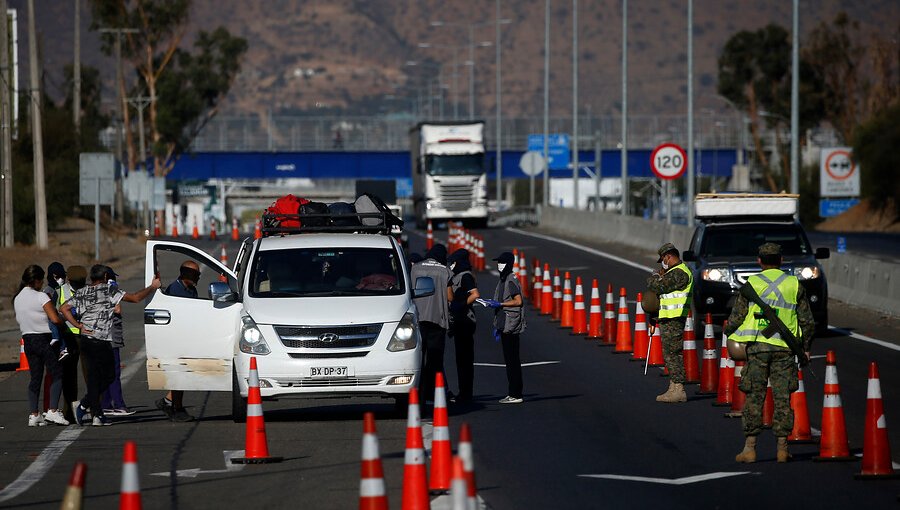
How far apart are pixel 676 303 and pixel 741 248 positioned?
8197 mm

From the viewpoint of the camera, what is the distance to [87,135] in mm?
82875

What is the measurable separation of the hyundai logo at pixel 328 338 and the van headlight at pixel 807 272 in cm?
1073

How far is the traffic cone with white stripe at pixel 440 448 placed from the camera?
10.7 meters

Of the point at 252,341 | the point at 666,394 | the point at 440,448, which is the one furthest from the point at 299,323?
the point at 440,448

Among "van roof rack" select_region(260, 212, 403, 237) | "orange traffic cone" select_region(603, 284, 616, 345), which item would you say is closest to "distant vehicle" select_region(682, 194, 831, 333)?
"orange traffic cone" select_region(603, 284, 616, 345)

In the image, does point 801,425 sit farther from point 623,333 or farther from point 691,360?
point 623,333

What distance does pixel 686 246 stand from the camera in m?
41.7

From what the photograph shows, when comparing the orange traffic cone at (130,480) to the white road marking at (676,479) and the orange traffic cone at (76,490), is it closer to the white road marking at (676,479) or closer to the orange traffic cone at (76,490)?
the orange traffic cone at (76,490)

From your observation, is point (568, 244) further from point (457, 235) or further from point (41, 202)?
point (41, 202)

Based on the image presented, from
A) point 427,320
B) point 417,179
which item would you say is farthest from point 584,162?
point 427,320

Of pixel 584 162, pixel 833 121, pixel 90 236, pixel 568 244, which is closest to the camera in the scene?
pixel 568 244

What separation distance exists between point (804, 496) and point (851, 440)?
2.92 meters

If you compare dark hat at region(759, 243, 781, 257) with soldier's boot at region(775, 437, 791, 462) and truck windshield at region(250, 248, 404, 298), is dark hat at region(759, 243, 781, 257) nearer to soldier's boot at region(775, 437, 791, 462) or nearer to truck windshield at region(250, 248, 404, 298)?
soldier's boot at region(775, 437, 791, 462)

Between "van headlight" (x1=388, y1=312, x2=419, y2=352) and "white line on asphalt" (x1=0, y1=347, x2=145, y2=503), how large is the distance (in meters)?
2.95
